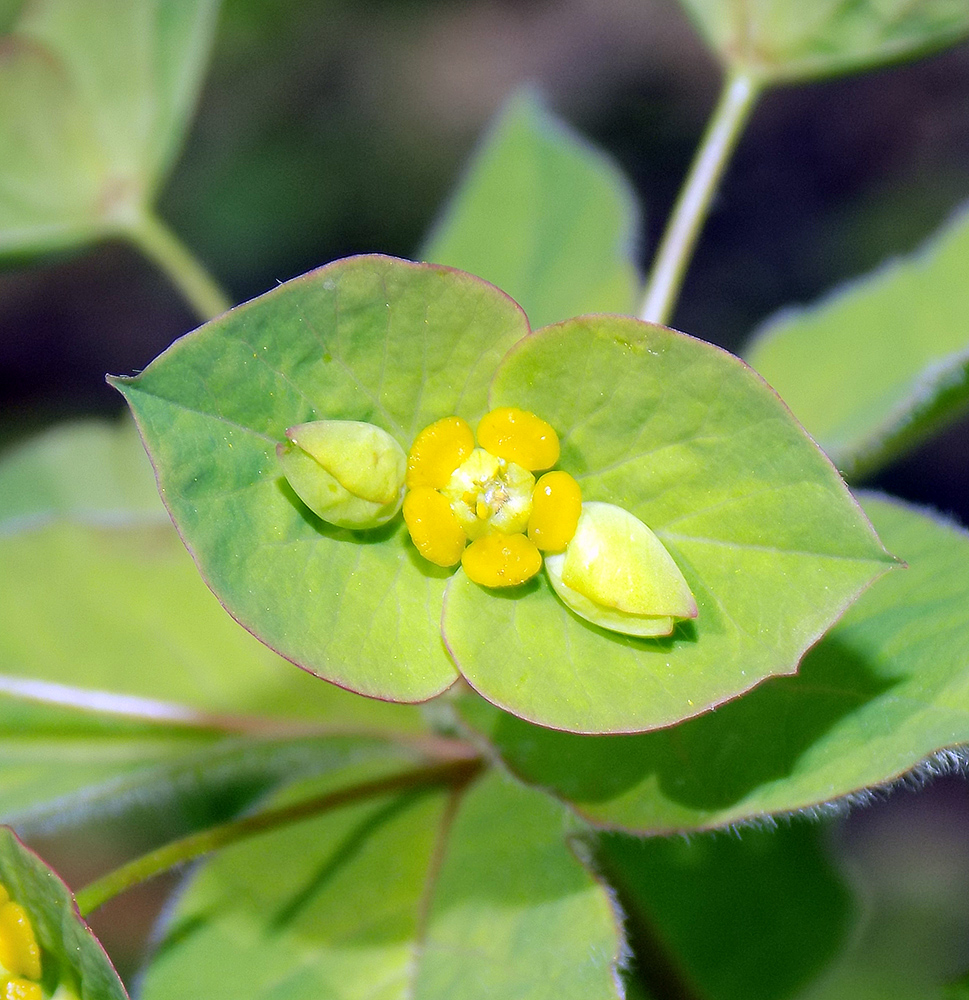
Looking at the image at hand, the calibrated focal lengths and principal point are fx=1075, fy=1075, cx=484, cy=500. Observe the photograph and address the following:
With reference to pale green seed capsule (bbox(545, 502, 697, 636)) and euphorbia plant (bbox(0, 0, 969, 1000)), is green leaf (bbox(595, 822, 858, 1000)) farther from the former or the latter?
pale green seed capsule (bbox(545, 502, 697, 636))

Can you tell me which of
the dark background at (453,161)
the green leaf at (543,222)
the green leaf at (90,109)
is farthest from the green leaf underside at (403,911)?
the dark background at (453,161)

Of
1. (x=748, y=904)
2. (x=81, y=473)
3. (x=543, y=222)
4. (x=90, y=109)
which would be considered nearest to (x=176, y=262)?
(x=90, y=109)

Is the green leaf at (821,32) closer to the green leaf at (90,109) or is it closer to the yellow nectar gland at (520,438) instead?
the green leaf at (90,109)

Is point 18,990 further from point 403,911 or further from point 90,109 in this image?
point 90,109

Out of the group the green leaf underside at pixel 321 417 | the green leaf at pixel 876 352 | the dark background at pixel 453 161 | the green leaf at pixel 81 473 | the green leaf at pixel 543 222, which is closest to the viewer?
the green leaf underside at pixel 321 417

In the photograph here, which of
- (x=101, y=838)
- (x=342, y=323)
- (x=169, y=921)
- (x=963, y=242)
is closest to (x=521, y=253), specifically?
(x=963, y=242)

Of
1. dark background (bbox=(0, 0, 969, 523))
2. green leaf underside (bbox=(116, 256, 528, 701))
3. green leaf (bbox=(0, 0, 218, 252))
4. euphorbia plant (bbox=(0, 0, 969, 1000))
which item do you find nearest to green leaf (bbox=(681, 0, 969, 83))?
euphorbia plant (bbox=(0, 0, 969, 1000))
